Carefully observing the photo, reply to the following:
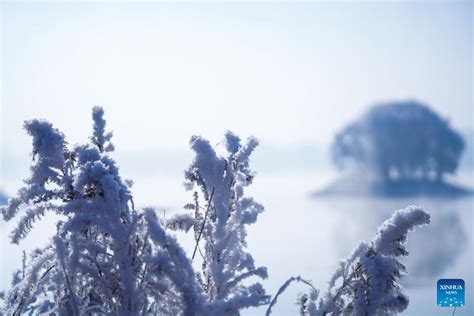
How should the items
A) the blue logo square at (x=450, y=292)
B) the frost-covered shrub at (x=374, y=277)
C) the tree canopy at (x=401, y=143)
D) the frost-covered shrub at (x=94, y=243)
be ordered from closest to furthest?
1. the frost-covered shrub at (x=94, y=243)
2. the frost-covered shrub at (x=374, y=277)
3. the blue logo square at (x=450, y=292)
4. the tree canopy at (x=401, y=143)

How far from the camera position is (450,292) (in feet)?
5.29

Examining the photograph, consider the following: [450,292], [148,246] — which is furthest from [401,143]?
[148,246]

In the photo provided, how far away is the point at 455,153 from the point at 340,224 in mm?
11203

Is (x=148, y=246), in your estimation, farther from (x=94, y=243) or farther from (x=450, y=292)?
(x=450, y=292)

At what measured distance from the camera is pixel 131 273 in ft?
4.53

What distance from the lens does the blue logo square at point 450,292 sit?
1.61 meters

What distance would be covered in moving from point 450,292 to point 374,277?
32 cm

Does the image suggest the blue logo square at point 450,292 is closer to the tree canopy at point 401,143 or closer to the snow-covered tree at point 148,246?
the snow-covered tree at point 148,246

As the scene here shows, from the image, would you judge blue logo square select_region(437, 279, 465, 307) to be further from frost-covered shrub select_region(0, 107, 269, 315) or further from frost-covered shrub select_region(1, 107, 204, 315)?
frost-covered shrub select_region(1, 107, 204, 315)

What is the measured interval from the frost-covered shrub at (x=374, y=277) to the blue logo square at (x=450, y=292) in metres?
0.17

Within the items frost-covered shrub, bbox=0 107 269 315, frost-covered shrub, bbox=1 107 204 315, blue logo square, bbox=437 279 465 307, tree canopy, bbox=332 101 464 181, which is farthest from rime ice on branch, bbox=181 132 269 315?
tree canopy, bbox=332 101 464 181

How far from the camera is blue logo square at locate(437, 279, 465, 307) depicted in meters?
1.61

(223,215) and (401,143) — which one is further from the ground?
(401,143)

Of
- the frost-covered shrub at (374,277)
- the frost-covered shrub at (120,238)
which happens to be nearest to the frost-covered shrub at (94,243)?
the frost-covered shrub at (120,238)
